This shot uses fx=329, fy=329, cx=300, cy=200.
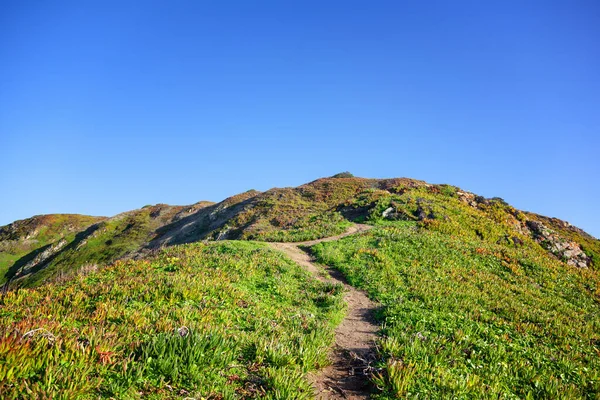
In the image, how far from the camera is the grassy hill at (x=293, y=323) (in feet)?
18.2

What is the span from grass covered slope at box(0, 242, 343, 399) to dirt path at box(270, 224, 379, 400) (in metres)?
0.41

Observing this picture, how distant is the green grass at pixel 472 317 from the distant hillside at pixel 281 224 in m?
6.73

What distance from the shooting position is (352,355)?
857 centimetres

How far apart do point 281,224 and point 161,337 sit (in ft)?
102

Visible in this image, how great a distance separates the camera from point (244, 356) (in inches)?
283

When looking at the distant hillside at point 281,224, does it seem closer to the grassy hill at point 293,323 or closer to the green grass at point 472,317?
the grassy hill at point 293,323

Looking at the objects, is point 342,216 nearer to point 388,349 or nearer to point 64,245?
point 388,349

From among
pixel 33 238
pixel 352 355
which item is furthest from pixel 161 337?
pixel 33 238

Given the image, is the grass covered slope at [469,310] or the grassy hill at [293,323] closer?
the grassy hill at [293,323]

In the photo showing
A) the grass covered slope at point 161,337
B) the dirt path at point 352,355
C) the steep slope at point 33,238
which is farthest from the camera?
the steep slope at point 33,238

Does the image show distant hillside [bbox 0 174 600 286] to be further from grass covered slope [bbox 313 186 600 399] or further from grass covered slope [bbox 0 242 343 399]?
grass covered slope [bbox 0 242 343 399]

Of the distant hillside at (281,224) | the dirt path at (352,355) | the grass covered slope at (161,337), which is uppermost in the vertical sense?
the distant hillside at (281,224)

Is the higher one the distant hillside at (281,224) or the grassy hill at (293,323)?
the distant hillside at (281,224)

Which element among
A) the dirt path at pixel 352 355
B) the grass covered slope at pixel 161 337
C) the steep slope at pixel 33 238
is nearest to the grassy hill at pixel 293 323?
the grass covered slope at pixel 161 337
